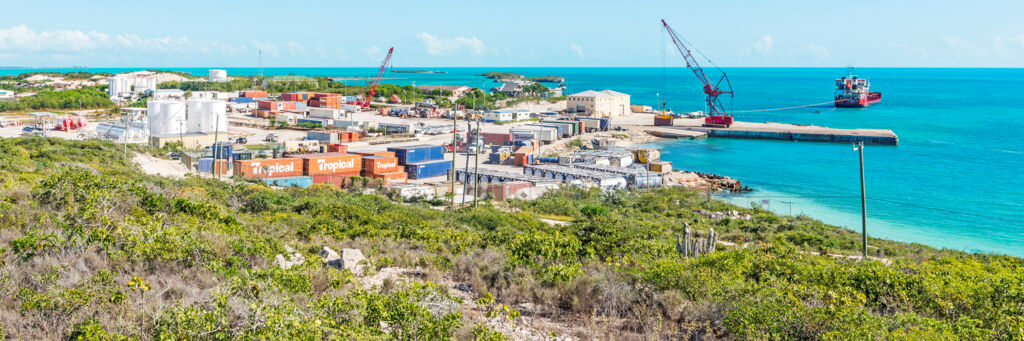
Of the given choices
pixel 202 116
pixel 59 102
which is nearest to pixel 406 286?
pixel 202 116

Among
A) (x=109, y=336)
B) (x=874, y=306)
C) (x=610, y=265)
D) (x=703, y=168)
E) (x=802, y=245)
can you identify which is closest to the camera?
(x=109, y=336)

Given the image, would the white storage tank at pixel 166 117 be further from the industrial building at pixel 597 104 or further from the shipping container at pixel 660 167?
the industrial building at pixel 597 104

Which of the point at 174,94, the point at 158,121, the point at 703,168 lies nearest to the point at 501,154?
the point at 703,168

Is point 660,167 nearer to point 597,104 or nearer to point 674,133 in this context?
point 674,133

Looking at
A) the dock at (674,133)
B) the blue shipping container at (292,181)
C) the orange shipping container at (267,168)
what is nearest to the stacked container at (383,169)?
the orange shipping container at (267,168)

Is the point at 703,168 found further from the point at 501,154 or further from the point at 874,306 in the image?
the point at 874,306

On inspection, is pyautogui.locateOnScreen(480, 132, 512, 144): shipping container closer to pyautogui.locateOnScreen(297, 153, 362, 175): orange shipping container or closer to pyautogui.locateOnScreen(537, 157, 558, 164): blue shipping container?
pyautogui.locateOnScreen(537, 157, 558, 164): blue shipping container

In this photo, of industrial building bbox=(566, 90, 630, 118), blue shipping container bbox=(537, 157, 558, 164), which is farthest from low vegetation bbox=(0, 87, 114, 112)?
blue shipping container bbox=(537, 157, 558, 164)
